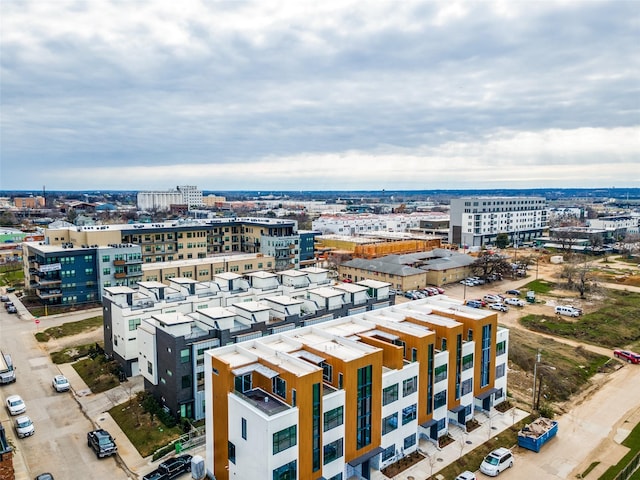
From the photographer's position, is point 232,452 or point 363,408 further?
point 363,408

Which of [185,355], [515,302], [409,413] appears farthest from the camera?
[515,302]

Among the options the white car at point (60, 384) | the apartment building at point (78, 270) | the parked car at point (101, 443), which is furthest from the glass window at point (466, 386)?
the apartment building at point (78, 270)

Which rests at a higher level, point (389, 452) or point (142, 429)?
point (389, 452)

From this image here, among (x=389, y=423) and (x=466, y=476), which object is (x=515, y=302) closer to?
(x=466, y=476)

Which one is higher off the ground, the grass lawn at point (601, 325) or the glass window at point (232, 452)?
the glass window at point (232, 452)

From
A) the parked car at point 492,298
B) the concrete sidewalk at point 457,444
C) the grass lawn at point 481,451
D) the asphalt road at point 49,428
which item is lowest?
the grass lawn at point 481,451

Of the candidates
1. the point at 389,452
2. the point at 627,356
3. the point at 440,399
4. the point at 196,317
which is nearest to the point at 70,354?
the point at 196,317

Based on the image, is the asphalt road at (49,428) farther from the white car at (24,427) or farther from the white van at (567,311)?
the white van at (567,311)

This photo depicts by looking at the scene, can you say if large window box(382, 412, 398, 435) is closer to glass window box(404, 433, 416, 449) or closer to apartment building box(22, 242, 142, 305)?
glass window box(404, 433, 416, 449)
